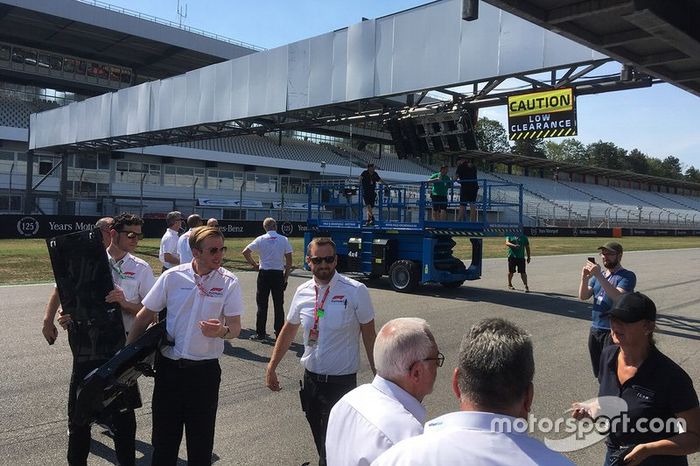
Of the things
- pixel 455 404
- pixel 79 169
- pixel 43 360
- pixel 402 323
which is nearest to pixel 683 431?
pixel 402 323

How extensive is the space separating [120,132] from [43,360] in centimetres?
2101

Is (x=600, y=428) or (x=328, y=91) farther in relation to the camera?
(x=328, y=91)

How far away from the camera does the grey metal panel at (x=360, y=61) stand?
15750 millimetres

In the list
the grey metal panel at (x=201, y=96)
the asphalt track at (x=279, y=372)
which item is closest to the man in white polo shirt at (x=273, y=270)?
the asphalt track at (x=279, y=372)

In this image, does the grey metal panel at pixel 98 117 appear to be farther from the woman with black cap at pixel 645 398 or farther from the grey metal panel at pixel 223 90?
A: the woman with black cap at pixel 645 398

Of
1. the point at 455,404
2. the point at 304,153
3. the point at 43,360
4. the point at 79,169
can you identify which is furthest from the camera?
the point at 304,153

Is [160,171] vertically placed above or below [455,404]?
above

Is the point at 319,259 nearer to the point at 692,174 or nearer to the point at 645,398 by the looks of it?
the point at 645,398

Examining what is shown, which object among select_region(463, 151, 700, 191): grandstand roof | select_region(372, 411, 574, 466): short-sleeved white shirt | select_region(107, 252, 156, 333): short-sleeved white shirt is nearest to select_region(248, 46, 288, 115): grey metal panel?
select_region(107, 252, 156, 333): short-sleeved white shirt

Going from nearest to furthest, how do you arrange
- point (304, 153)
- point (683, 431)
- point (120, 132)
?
point (683, 431) < point (120, 132) < point (304, 153)

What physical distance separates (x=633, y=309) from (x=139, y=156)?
1834 inches

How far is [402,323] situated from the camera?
2.14m

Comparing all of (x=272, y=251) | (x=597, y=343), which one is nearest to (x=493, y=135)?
(x=272, y=251)

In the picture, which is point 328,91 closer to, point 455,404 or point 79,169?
point 455,404
